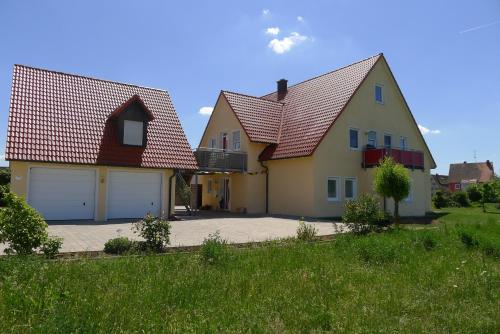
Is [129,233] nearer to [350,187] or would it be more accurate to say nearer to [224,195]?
[350,187]

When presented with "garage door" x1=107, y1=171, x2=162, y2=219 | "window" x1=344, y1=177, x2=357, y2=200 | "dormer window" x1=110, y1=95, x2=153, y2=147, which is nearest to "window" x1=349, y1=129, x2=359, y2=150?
"window" x1=344, y1=177, x2=357, y2=200

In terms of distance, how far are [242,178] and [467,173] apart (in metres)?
80.8

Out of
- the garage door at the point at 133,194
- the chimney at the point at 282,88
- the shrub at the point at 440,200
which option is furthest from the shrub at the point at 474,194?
the garage door at the point at 133,194

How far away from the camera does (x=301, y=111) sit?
88.0 feet

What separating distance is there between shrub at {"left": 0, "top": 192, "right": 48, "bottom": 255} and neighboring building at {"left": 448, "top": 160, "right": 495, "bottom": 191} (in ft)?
306

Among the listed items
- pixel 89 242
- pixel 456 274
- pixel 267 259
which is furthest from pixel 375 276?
pixel 89 242

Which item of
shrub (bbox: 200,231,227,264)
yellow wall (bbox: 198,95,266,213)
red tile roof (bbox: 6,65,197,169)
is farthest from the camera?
yellow wall (bbox: 198,95,266,213)

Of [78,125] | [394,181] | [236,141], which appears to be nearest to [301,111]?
[236,141]

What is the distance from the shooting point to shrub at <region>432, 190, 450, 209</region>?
1649 inches

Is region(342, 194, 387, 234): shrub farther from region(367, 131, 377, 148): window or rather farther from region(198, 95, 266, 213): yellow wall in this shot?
region(367, 131, 377, 148): window

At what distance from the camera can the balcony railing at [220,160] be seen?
81.8 ft

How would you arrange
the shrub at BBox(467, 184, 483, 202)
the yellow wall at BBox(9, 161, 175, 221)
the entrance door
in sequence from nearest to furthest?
the yellow wall at BBox(9, 161, 175, 221) < the entrance door < the shrub at BBox(467, 184, 483, 202)

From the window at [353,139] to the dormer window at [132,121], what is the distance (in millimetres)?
11843

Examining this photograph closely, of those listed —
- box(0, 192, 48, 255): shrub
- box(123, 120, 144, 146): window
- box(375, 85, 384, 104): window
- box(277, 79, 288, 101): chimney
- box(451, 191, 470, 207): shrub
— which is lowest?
box(0, 192, 48, 255): shrub
